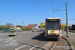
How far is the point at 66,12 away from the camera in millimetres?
18688

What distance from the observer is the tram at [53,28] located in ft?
43.4

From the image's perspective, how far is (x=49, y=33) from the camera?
13.3 metres

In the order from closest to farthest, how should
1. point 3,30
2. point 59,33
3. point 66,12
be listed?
point 59,33, point 66,12, point 3,30

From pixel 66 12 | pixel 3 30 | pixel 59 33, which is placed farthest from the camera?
pixel 3 30

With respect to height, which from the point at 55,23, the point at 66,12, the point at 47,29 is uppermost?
the point at 66,12

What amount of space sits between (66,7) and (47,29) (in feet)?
25.7

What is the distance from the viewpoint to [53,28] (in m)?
13.5

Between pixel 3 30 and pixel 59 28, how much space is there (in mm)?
37201

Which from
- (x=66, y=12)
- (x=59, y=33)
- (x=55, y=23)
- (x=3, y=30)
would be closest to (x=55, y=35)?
(x=59, y=33)

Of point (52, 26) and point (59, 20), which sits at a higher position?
point (59, 20)

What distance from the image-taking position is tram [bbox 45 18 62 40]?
13.2 meters

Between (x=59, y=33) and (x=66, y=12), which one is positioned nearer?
(x=59, y=33)

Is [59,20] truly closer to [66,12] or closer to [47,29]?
[47,29]

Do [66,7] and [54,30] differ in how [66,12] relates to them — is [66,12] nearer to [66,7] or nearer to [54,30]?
[66,7]
